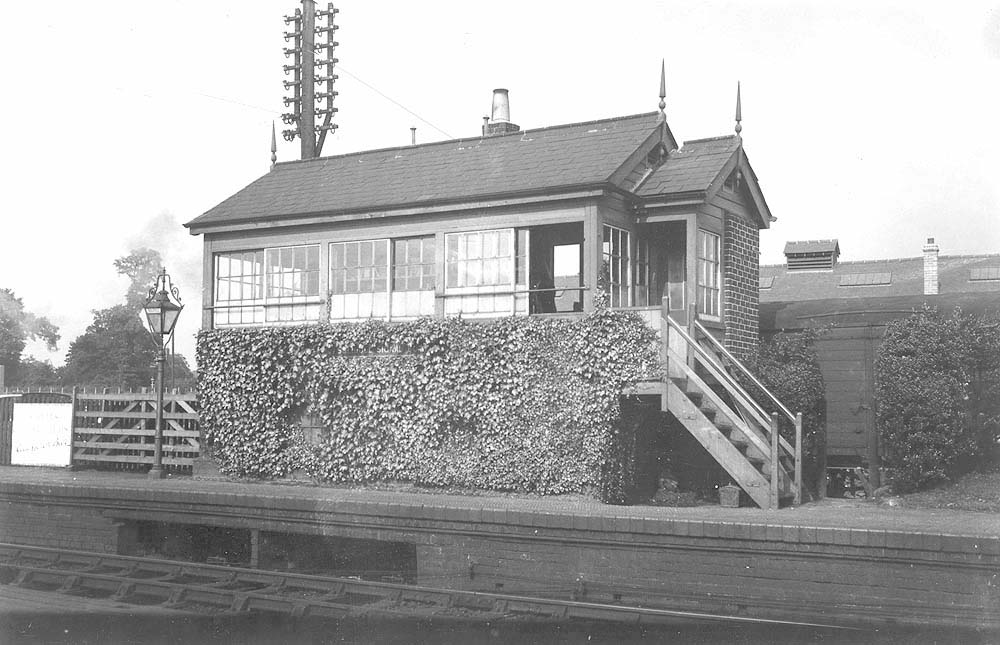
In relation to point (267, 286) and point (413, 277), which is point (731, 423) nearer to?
point (413, 277)

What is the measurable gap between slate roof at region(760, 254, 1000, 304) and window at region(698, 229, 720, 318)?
15.6 m

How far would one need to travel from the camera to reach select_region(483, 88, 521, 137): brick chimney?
767 inches

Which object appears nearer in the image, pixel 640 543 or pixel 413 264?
pixel 640 543

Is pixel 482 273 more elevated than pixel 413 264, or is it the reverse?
pixel 413 264

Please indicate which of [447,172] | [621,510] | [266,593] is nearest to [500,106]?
[447,172]

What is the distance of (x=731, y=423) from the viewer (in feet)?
41.5

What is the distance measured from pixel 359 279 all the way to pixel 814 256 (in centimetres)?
2436

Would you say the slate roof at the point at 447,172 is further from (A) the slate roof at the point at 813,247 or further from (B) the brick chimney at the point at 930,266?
(A) the slate roof at the point at 813,247

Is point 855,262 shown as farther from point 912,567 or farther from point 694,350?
point 912,567

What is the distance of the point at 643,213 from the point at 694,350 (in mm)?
2920

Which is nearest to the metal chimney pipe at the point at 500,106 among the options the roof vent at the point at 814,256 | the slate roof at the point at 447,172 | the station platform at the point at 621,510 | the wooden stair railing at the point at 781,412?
the slate roof at the point at 447,172

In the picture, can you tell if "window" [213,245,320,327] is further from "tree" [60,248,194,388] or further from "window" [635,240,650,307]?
"tree" [60,248,194,388]

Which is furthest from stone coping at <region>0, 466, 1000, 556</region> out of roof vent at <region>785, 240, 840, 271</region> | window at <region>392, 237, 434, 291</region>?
roof vent at <region>785, 240, 840, 271</region>

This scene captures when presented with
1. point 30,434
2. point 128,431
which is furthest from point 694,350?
point 30,434
